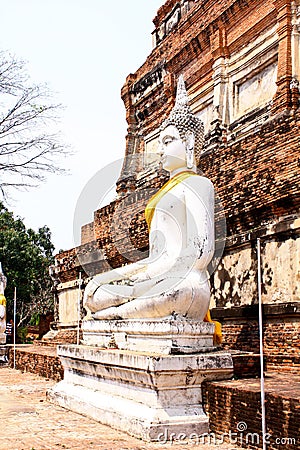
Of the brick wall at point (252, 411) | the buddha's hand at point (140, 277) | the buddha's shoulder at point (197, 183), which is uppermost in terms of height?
the buddha's shoulder at point (197, 183)

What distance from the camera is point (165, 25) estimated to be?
18.2m

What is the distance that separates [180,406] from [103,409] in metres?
0.87

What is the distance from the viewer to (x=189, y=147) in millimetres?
5750

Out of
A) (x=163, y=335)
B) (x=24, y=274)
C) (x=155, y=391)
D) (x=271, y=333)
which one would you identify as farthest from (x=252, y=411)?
(x=24, y=274)

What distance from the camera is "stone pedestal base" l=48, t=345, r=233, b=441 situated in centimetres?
454

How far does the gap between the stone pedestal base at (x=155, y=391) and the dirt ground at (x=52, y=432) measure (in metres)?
0.11

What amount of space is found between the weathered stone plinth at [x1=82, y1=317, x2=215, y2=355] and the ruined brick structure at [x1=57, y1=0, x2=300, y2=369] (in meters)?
1.28

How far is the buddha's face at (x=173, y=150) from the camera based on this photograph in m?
5.71

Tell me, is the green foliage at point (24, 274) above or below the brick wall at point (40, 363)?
above

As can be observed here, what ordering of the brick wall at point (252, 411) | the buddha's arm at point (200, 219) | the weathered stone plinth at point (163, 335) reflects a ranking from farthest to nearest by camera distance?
→ the buddha's arm at point (200, 219) < the weathered stone plinth at point (163, 335) < the brick wall at point (252, 411)

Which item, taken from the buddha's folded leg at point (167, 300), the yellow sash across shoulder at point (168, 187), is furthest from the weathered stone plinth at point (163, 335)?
the yellow sash across shoulder at point (168, 187)

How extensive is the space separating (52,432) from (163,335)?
1201mm

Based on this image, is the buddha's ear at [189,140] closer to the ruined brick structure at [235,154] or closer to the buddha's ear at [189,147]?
the buddha's ear at [189,147]

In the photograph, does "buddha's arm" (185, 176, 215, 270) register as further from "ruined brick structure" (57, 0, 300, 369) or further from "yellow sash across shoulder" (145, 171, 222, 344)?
"ruined brick structure" (57, 0, 300, 369)
